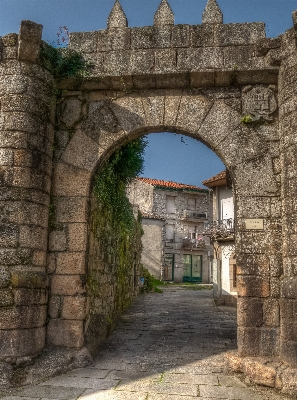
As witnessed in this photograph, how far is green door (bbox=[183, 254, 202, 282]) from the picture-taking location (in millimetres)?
31547

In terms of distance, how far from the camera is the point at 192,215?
3203 centimetres

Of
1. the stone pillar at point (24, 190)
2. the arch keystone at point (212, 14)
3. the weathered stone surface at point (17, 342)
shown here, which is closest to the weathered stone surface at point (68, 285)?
the stone pillar at point (24, 190)

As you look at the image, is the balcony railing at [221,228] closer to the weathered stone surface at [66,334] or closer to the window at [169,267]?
the weathered stone surface at [66,334]

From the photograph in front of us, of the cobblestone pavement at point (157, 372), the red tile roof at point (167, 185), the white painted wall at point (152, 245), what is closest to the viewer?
the cobblestone pavement at point (157, 372)

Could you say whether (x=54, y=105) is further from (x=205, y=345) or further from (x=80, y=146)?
(x=205, y=345)

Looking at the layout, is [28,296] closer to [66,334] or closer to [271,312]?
[66,334]

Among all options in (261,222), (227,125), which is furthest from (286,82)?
(261,222)

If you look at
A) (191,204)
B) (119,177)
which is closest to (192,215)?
(191,204)

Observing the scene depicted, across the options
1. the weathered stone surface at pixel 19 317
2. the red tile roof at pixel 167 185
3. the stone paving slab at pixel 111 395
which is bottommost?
the stone paving slab at pixel 111 395

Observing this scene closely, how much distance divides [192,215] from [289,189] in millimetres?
27829

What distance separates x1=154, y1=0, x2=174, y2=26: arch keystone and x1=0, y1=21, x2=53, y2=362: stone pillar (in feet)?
5.02

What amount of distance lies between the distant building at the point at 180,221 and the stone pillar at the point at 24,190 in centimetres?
2412

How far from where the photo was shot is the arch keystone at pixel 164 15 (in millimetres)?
5070

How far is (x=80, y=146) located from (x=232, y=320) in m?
4.85
